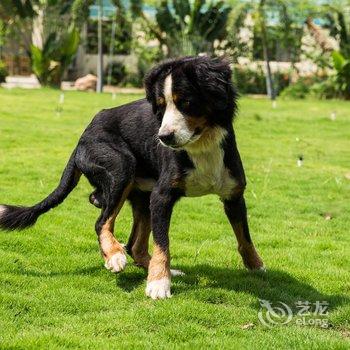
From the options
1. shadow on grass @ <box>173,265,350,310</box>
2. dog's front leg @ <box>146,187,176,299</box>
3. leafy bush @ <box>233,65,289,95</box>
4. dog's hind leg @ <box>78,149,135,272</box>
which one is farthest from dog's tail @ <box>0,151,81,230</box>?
leafy bush @ <box>233,65,289,95</box>

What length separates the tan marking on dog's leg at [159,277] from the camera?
5516 millimetres

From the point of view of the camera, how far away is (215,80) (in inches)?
214

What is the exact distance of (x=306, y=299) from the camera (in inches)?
225

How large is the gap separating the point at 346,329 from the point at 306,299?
681 millimetres

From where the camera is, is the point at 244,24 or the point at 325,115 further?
the point at 244,24

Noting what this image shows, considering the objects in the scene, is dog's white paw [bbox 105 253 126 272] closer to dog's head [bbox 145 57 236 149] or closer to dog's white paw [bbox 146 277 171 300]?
dog's white paw [bbox 146 277 171 300]

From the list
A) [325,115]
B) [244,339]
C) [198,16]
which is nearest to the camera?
[244,339]

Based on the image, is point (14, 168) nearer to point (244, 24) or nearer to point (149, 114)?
point (149, 114)

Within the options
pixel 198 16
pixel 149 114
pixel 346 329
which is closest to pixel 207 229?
pixel 149 114

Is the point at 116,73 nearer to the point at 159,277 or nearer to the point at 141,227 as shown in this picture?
the point at 141,227

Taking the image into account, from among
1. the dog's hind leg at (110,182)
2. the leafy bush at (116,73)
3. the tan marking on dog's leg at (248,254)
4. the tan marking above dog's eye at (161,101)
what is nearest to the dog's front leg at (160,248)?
the dog's hind leg at (110,182)

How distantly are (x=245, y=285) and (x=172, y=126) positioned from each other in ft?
5.26

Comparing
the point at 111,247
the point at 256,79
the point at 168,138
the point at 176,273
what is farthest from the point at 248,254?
the point at 256,79

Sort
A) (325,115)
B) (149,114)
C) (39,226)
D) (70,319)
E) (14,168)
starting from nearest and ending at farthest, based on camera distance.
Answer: (70,319) < (149,114) < (39,226) < (14,168) < (325,115)
